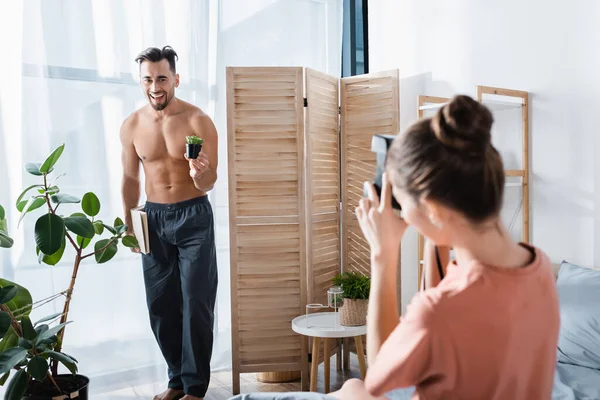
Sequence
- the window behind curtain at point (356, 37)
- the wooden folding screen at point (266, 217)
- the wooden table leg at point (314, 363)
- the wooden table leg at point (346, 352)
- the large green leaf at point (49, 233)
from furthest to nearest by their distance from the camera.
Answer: the window behind curtain at point (356, 37)
the wooden table leg at point (346, 352)
the wooden folding screen at point (266, 217)
the wooden table leg at point (314, 363)
the large green leaf at point (49, 233)

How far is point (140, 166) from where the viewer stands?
130 inches

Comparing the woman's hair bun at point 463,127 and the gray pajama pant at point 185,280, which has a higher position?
the woman's hair bun at point 463,127

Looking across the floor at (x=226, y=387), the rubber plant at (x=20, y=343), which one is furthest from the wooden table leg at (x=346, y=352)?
the rubber plant at (x=20, y=343)

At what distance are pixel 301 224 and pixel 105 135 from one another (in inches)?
44.9

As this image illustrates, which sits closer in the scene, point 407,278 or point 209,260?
point 209,260

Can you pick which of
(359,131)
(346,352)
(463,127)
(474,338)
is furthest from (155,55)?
(474,338)

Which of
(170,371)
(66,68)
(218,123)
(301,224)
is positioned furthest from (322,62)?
(170,371)

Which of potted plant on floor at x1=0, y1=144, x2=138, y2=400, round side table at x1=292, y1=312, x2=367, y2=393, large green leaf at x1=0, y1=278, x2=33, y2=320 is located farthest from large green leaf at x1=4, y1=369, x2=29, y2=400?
round side table at x1=292, y1=312, x2=367, y2=393

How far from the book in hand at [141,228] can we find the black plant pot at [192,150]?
0.42 meters

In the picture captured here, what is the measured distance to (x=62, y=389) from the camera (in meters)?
2.61

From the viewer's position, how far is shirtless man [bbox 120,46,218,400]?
302cm

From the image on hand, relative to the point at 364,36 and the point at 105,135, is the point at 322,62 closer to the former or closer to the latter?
the point at 364,36

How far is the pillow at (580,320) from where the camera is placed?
231 centimetres

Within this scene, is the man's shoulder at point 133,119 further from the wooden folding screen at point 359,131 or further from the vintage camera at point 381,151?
the vintage camera at point 381,151
